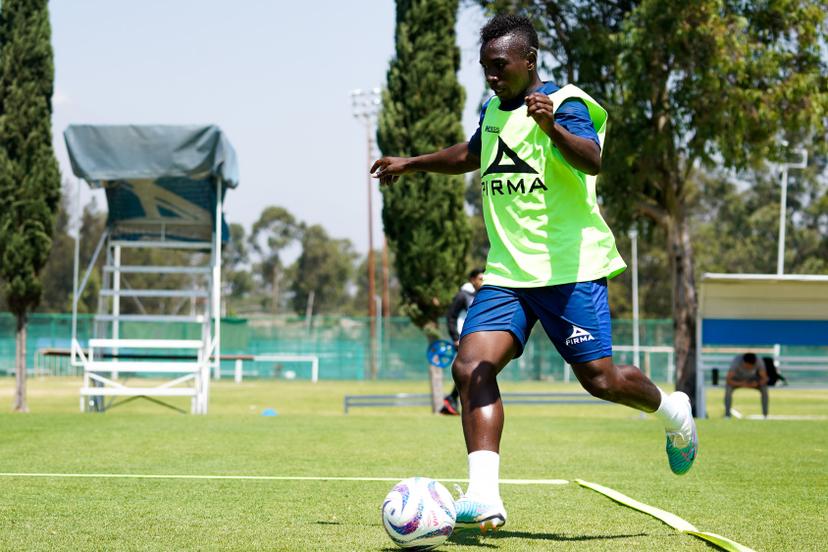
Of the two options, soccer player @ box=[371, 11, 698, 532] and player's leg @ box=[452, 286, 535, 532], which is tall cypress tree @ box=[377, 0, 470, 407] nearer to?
soccer player @ box=[371, 11, 698, 532]

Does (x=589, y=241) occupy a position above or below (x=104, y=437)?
above

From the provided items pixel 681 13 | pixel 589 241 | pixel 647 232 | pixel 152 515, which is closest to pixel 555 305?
pixel 589 241

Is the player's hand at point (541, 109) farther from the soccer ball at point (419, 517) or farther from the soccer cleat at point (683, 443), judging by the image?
the soccer cleat at point (683, 443)

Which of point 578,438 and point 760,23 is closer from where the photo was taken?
point 578,438

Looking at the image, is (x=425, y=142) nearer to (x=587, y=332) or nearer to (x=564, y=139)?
(x=587, y=332)

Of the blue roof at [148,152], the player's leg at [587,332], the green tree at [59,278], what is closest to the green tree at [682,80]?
the blue roof at [148,152]

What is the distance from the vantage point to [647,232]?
71.8 ft

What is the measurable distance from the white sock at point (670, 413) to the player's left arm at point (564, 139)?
122 cm

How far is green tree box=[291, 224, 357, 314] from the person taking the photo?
92.8 metres

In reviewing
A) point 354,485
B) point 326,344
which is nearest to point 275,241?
point 326,344

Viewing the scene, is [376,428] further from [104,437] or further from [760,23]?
[760,23]

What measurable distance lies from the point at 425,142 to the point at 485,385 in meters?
15.4

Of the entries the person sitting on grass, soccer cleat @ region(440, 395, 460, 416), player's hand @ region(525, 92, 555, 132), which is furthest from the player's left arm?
the person sitting on grass

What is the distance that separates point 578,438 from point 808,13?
11.2m
